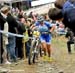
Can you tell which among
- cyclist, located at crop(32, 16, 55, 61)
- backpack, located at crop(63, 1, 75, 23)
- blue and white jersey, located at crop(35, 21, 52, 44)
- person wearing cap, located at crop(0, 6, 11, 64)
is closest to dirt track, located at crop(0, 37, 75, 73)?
person wearing cap, located at crop(0, 6, 11, 64)

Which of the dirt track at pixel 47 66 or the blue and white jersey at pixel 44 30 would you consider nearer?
the dirt track at pixel 47 66

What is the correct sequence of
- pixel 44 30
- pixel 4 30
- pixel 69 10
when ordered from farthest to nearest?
pixel 44 30
pixel 4 30
pixel 69 10

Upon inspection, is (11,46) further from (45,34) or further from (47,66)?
(45,34)

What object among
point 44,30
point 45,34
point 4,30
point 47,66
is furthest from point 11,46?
point 45,34

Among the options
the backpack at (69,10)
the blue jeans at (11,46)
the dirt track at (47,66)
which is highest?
the backpack at (69,10)

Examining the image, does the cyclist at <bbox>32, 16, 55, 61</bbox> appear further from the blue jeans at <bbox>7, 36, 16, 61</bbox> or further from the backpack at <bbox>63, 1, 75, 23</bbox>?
the backpack at <bbox>63, 1, 75, 23</bbox>

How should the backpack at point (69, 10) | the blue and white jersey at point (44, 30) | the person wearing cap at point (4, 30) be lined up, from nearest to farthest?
the backpack at point (69, 10) < the person wearing cap at point (4, 30) < the blue and white jersey at point (44, 30)

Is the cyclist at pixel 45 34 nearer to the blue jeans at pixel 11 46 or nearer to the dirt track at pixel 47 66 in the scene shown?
the dirt track at pixel 47 66

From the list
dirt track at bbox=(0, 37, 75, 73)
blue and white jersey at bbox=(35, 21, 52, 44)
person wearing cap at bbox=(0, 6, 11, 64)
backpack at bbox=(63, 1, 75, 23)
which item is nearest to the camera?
backpack at bbox=(63, 1, 75, 23)

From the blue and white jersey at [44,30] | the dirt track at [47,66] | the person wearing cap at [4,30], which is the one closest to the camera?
the dirt track at [47,66]

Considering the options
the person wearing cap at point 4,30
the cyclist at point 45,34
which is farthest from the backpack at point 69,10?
the cyclist at point 45,34

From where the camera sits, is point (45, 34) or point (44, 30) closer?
point (44, 30)

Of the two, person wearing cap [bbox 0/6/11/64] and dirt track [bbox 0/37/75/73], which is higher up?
person wearing cap [bbox 0/6/11/64]

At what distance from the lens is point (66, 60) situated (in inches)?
632
